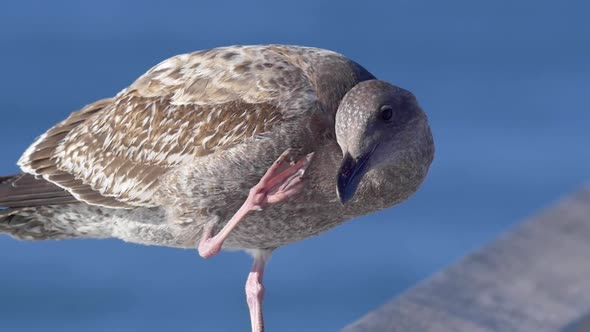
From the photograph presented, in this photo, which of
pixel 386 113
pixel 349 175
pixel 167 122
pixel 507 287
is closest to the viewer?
pixel 507 287

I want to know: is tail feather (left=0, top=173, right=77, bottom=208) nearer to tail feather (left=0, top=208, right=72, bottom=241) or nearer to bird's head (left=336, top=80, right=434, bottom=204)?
tail feather (left=0, top=208, right=72, bottom=241)

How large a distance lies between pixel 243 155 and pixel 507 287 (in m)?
3.29

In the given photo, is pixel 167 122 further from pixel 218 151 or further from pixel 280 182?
pixel 280 182

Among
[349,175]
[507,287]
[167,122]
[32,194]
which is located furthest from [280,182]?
[507,287]

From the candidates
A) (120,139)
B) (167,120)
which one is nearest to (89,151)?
(120,139)

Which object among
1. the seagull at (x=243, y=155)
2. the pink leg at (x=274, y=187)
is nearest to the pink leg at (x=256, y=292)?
the seagull at (x=243, y=155)

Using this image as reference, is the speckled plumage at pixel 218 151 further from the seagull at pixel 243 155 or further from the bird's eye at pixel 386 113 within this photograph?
the bird's eye at pixel 386 113

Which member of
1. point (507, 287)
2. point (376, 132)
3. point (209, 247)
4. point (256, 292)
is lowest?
point (256, 292)

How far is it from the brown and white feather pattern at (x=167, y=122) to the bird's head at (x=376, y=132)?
0.37m

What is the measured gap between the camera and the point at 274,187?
19.8 ft

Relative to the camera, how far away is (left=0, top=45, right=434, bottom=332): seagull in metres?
6.05

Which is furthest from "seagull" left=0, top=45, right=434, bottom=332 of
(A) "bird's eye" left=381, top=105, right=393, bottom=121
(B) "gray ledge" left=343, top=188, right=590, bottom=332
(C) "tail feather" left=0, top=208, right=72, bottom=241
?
(B) "gray ledge" left=343, top=188, right=590, bottom=332

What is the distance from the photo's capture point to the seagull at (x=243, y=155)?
238 inches

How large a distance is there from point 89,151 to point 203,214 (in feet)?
3.59
